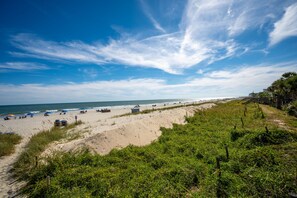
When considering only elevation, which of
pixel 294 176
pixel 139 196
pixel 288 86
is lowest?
pixel 139 196

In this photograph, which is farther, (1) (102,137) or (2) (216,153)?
(1) (102,137)

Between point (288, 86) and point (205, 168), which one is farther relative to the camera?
point (288, 86)

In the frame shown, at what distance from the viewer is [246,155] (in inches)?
262

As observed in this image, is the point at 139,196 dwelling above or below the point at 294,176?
below

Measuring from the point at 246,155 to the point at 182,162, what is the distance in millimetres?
2773

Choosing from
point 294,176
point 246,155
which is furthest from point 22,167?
point 294,176

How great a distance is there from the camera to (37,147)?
9.75m

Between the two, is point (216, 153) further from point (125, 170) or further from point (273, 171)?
point (125, 170)

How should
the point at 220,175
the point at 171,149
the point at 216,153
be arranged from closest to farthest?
1. the point at 220,175
2. the point at 216,153
3. the point at 171,149

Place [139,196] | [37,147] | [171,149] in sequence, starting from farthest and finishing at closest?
[37,147] < [171,149] < [139,196]

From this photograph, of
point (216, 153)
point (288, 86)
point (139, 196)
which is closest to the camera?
point (139, 196)

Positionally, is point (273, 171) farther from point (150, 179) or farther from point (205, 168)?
point (150, 179)

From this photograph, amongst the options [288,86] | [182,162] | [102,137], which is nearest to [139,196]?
[182,162]

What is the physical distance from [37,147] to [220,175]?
34.7 feet
